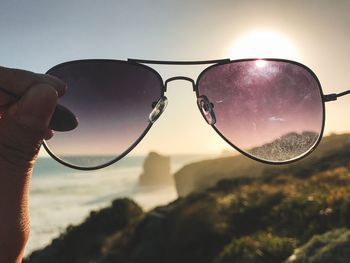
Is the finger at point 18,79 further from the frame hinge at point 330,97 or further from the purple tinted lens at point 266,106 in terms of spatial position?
the frame hinge at point 330,97

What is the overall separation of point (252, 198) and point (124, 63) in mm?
11369

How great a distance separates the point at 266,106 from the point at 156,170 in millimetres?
101879

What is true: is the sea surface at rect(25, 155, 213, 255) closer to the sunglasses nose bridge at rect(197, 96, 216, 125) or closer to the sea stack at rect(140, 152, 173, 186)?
the sea stack at rect(140, 152, 173, 186)

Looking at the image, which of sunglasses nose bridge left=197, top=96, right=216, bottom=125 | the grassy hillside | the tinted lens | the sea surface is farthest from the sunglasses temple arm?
the sea surface

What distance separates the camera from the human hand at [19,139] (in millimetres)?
1343

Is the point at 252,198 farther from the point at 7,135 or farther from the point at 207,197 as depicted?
the point at 7,135

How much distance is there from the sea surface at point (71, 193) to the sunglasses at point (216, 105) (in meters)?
28.4

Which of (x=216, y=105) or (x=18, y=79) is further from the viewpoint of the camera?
(x=216, y=105)

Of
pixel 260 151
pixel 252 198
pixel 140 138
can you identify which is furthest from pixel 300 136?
pixel 252 198

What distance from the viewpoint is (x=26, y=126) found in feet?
4.69

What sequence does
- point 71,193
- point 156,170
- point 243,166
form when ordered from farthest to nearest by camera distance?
point 156,170 → point 71,193 → point 243,166

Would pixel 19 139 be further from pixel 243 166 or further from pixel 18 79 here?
pixel 243 166

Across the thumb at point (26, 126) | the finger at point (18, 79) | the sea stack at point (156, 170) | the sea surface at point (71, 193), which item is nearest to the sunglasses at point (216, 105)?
the thumb at point (26, 126)

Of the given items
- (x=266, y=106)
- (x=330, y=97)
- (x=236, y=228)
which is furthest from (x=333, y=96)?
(x=236, y=228)
